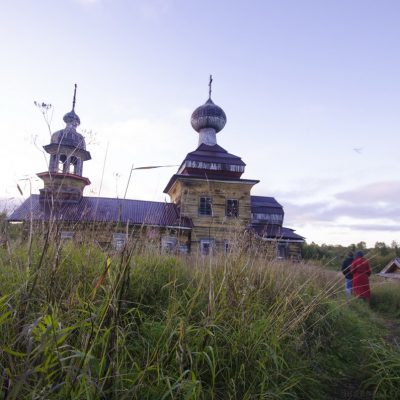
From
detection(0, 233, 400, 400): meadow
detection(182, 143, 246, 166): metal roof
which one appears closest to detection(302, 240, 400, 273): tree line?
detection(0, 233, 400, 400): meadow

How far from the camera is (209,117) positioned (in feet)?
79.8

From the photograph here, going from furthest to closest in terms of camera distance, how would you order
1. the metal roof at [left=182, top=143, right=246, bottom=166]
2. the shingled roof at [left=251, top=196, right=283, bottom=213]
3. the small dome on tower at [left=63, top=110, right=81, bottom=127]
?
1. the small dome on tower at [left=63, top=110, right=81, bottom=127]
2. the shingled roof at [left=251, top=196, right=283, bottom=213]
3. the metal roof at [left=182, top=143, right=246, bottom=166]

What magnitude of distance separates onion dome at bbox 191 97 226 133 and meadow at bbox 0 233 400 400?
2191cm

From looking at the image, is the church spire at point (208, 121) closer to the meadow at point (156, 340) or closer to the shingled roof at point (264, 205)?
the shingled roof at point (264, 205)

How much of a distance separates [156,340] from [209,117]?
23.4m

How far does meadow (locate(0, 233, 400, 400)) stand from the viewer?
1.38 meters

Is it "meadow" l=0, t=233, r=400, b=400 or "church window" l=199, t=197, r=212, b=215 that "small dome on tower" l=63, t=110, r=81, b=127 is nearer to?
"church window" l=199, t=197, r=212, b=215

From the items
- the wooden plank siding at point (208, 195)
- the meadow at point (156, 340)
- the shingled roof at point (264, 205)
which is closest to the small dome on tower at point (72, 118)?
the wooden plank siding at point (208, 195)

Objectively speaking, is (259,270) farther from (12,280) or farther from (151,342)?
(12,280)

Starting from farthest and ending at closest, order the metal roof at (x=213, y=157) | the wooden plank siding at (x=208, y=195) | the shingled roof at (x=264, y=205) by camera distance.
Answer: the shingled roof at (x=264, y=205) < the metal roof at (x=213, y=157) < the wooden plank siding at (x=208, y=195)

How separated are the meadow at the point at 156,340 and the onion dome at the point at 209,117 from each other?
21.9 meters

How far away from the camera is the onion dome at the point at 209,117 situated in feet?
79.9

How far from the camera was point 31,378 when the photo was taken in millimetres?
1381

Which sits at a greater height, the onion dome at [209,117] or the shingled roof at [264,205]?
the onion dome at [209,117]
